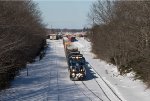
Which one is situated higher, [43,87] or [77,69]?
[77,69]

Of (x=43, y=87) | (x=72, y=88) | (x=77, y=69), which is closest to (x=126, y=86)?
(x=72, y=88)

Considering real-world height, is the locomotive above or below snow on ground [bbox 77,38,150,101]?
above

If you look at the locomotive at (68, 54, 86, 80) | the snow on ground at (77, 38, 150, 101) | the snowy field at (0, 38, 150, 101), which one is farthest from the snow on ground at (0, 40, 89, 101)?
the snow on ground at (77, 38, 150, 101)

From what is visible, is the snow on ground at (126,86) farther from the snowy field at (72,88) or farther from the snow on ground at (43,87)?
the snow on ground at (43,87)

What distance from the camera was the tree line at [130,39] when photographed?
1460 inches

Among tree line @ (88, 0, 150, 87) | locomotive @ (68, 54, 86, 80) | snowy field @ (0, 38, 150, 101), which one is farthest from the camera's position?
locomotive @ (68, 54, 86, 80)

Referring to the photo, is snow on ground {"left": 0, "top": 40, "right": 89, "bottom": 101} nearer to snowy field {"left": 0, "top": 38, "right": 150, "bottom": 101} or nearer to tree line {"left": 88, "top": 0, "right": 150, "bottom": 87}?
snowy field {"left": 0, "top": 38, "right": 150, "bottom": 101}

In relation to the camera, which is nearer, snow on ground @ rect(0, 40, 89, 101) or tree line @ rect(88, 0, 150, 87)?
snow on ground @ rect(0, 40, 89, 101)

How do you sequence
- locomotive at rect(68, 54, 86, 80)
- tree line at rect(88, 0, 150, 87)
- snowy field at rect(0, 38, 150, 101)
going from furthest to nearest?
locomotive at rect(68, 54, 86, 80) < tree line at rect(88, 0, 150, 87) < snowy field at rect(0, 38, 150, 101)

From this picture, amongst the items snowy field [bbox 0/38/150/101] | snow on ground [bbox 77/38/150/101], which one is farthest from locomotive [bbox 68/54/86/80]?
snow on ground [bbox 77/38/150/101]

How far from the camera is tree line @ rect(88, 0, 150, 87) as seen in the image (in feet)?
122

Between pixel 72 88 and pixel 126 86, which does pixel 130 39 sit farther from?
pixel 72 88

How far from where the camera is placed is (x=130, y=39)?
4253 cm

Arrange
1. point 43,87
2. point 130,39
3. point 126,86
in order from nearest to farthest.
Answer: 1. point 43,87
2. point 126,86
3. point 130,39
